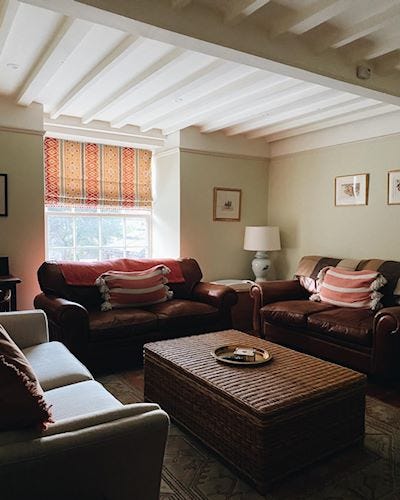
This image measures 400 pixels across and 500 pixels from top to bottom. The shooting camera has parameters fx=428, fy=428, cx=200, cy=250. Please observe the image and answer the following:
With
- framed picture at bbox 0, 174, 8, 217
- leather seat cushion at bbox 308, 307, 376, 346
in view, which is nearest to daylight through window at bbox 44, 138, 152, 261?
framed picture at bbox 0, 174, 8, 217

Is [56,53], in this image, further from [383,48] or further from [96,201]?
[96,201]

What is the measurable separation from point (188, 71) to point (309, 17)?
44.4 inches

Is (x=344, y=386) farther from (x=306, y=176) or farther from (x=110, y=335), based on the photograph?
(x=306, y=176)

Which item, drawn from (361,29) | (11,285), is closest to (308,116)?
(361,29)

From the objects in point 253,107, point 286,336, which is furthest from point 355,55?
point 286,336

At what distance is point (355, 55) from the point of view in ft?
9.30

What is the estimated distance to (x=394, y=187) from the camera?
168 inches

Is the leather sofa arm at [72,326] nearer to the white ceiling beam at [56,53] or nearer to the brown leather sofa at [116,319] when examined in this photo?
the brown leather sofa at [116,319]

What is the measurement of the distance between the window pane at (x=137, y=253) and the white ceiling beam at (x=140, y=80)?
1694 millimetres

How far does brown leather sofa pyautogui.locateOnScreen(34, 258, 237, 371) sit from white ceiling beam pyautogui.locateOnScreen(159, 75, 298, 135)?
1.75 m

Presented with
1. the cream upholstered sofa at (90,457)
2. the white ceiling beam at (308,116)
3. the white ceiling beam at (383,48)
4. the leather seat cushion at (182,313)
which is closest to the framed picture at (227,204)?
the white ceiling beam at (308,116)

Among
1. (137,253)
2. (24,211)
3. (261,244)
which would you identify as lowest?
(137,253)

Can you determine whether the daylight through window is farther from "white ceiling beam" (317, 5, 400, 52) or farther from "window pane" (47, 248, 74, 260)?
"white ceiling beam" (317, 5, 400, 52)

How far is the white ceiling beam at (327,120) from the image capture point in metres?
4.00
